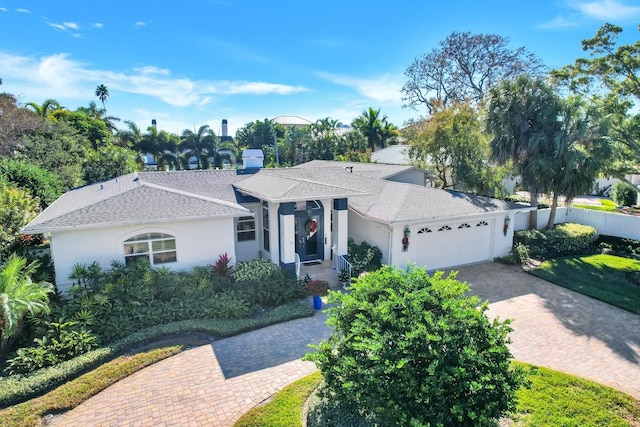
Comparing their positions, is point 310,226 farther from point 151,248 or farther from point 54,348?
point 54,348

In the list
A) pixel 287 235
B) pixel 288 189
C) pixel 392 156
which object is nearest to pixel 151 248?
pixel 287 235

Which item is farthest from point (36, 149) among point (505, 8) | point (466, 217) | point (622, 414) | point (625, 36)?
point (625, 36)

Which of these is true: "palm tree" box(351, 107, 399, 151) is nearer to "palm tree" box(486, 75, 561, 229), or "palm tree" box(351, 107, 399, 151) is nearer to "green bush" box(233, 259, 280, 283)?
"palm tree" box(486, 75, 561, 229)

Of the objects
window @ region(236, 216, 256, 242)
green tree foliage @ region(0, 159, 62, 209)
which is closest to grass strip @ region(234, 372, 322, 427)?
window @ region(236, 216, 256, 242)

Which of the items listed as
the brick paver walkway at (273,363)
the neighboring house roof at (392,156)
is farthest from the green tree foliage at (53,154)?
the neighboring house roof at (392,156)

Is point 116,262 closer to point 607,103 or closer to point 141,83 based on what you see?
point 141,83

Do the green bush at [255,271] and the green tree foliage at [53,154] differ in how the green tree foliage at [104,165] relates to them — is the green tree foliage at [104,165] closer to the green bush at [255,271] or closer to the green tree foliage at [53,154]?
the green tree foliage at [53,154]
